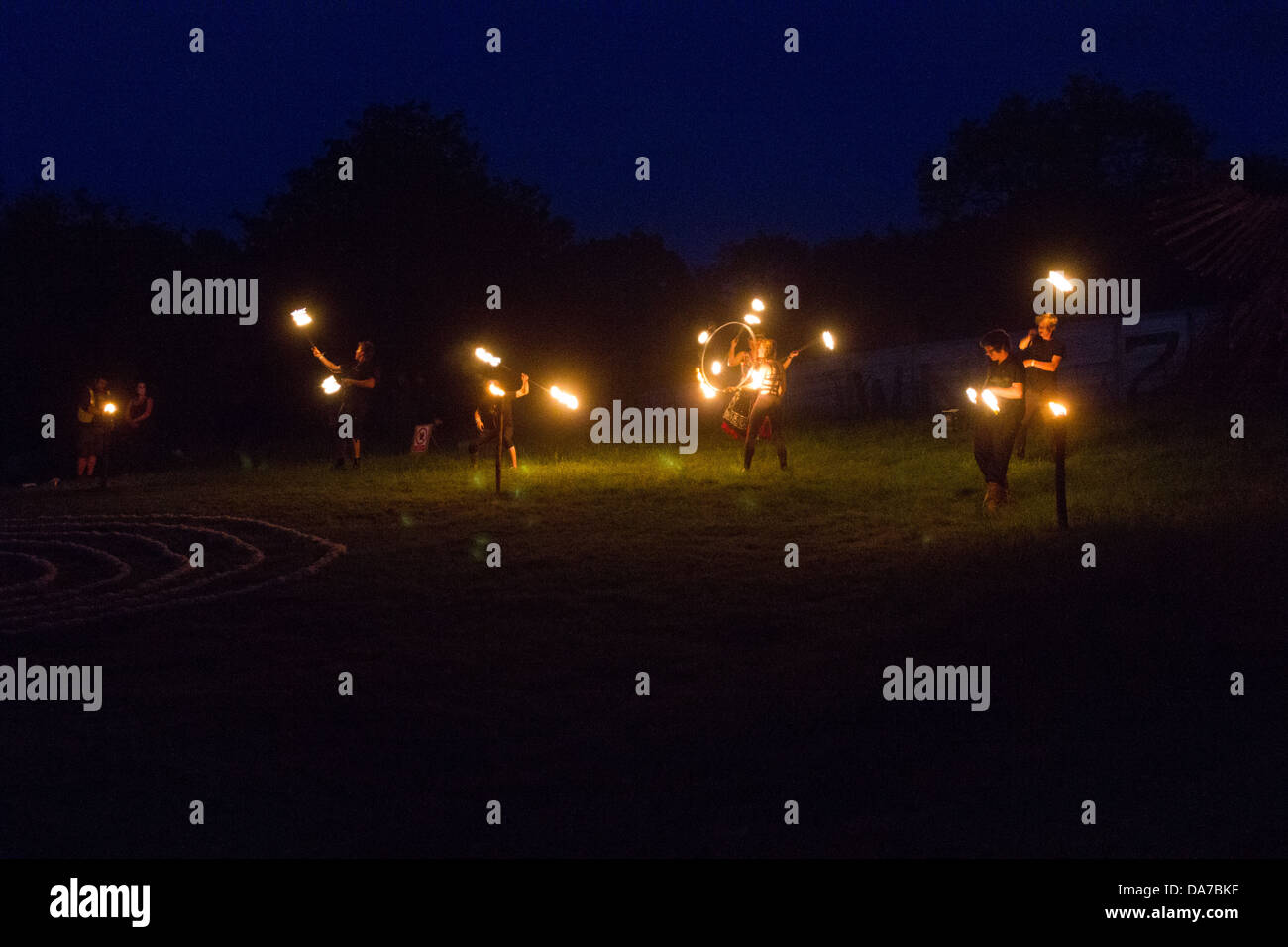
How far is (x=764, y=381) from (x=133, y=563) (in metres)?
9.33

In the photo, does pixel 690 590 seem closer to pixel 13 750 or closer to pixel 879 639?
pixel 879 639

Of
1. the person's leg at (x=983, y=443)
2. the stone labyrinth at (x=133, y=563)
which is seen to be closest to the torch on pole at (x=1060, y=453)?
the person's leg at (x=983, y=443)

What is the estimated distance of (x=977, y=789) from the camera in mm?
7191

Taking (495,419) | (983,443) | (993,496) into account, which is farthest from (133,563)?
(993,496)

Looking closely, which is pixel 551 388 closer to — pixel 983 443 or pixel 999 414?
pixel 983 443

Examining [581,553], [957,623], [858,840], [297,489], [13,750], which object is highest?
[297,489]

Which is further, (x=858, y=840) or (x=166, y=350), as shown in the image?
(x=166, y=350)

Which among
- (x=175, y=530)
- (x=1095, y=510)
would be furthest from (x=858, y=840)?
(x=175, y=530)

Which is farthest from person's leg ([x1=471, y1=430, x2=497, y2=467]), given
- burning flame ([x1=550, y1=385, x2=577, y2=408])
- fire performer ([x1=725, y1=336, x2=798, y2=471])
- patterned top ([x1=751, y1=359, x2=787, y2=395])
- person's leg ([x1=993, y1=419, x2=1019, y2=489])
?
person's leg ([x1=993, y1=419, x2=1019, y2=489])

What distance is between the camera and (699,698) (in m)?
8.89

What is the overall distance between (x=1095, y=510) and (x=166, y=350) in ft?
102

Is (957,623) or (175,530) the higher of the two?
(175,530)

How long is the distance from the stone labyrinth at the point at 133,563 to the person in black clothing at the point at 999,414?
7.38 m
